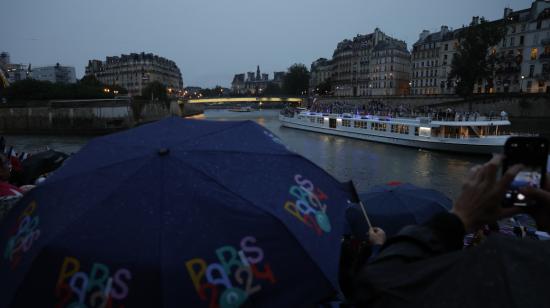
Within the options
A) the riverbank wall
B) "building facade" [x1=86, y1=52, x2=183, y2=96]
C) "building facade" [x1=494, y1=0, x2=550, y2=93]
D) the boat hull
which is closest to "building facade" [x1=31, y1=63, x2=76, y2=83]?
"building facade" [x1=86, y1=52, x2=183, y2=96]

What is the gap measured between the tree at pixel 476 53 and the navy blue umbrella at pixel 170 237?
50.5m

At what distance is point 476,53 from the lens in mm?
45094

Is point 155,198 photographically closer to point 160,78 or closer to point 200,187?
point 200,187

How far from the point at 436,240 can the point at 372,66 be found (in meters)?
86.5

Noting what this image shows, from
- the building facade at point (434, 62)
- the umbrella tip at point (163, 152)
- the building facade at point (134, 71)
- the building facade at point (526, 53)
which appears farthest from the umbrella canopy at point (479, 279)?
the building facade at point (134, 71)

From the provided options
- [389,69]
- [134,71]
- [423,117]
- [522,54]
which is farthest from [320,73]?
[423,117]

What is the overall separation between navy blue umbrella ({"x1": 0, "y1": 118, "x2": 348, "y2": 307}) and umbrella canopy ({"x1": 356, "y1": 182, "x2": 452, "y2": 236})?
10.5 feet

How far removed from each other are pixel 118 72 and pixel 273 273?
387 feet

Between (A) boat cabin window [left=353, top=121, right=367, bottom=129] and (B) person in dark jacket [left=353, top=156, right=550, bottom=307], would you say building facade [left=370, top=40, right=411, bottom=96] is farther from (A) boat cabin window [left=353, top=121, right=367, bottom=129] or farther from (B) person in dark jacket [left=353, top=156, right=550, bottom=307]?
(B) person in dark jacket [left=353, top=156, right=550, bottom=307]

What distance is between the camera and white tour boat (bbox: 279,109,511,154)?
25844 millimetres

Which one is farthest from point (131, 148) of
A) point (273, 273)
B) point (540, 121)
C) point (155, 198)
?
point (540, 121)

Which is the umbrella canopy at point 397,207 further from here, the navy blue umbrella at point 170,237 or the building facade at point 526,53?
the building facade at point 526,53

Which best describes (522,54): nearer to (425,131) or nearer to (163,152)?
(425,131)

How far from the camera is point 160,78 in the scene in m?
109
